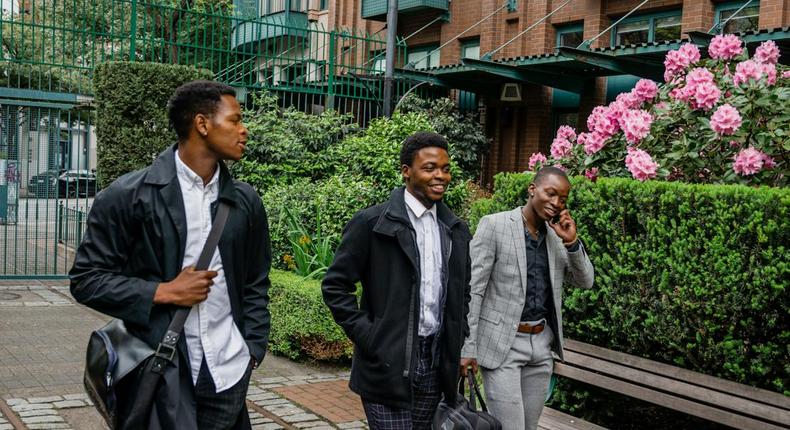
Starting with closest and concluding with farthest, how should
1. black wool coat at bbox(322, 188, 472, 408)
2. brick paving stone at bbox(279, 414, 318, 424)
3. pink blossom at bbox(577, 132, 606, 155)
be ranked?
black wool coat at bbox(322, 188, 472, 408)
brick paving stone at bbox(279, 414, 318, 424)
pink blossom at bbox(577, 132, 606, 155)

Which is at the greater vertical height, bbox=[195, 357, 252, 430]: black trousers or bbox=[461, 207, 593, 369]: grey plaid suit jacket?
bbox=[461, 207, 593, 369]: grey plaid suit jacket

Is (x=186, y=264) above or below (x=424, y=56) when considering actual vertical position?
below

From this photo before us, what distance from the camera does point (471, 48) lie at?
1945 cm

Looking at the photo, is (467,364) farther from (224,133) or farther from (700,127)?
(700,127)

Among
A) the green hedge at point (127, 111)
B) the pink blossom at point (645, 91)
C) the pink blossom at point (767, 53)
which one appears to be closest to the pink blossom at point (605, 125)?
the pink blossom at point (645, 91)

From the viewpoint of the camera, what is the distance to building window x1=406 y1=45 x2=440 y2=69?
2023 cm

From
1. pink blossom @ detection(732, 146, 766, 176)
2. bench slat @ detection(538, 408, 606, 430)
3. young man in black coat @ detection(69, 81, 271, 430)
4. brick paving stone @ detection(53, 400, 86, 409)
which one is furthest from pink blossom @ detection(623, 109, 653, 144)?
brick paving stone @ detection(53, 400, 86, 409)

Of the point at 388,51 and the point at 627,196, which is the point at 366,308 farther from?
the point at 388,51

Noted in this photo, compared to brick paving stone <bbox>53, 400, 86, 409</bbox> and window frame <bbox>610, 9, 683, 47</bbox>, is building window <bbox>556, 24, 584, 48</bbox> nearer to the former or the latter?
window frame <bbox>610, 9, 683, 47</bbox>

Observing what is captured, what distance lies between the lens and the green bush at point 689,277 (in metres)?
5.34

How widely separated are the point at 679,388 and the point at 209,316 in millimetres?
3191

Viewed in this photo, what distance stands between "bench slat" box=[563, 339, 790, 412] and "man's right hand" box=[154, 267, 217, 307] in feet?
10.9

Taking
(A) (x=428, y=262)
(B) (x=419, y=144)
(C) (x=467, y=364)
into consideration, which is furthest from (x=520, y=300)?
(B) (x=419, y=144)

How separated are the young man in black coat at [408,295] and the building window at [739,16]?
10.6 metres
